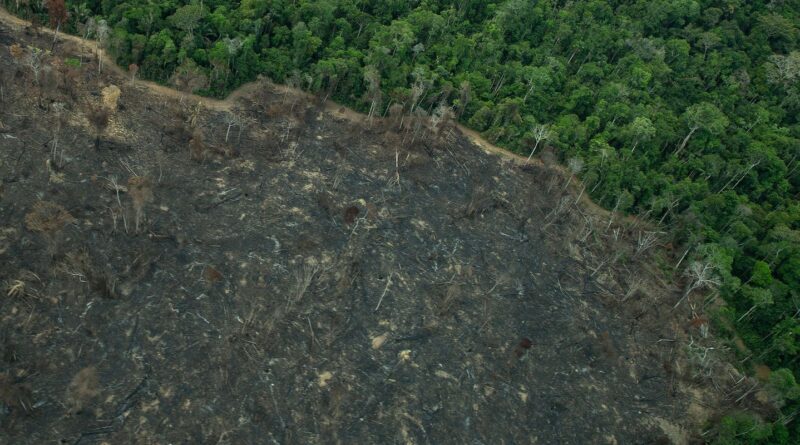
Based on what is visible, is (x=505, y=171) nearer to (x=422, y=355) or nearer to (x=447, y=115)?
(x=447, y=115)

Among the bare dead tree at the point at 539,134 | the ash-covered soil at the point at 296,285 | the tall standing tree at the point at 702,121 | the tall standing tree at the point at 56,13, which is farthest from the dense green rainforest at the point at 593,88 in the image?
the ash-covered soil at the point at 296,285

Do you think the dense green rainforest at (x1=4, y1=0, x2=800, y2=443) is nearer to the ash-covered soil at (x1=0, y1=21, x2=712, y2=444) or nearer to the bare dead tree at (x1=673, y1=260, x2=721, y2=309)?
the bare dead tree at (x1=673, y1=260, x2=721, y2=309)

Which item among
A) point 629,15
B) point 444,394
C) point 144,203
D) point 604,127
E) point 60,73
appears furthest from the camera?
point 629,15

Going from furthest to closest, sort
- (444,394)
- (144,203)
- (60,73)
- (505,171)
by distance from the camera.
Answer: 1. (505,171)
2. (60,73)
3. (144,203)
4. (444,394)

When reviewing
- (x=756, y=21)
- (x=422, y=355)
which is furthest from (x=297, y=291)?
(x=756, y=21)

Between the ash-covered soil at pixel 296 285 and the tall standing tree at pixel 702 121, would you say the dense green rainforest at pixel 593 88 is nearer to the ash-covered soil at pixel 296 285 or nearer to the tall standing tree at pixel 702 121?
the tall standing tree at pixel 702 121
